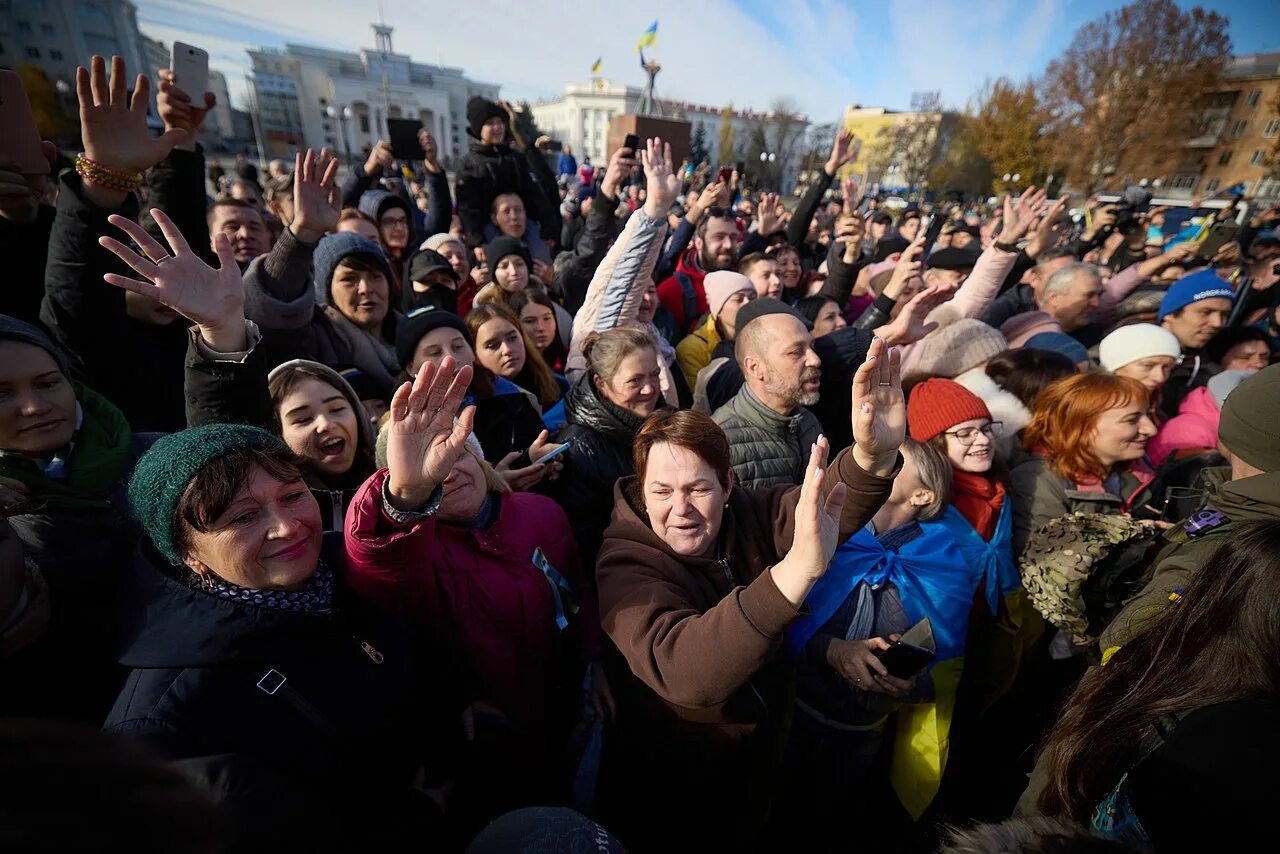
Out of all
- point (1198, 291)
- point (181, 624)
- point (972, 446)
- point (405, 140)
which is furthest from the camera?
point (405, 140)

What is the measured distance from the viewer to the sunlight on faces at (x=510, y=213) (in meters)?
5.91

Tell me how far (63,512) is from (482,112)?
6.27 m

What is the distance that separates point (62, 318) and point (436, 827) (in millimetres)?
2420

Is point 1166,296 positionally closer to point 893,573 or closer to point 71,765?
point 893,573

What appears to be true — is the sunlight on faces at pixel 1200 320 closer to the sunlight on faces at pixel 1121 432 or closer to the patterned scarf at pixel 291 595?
the sunlight on faces at pixel 1121 432

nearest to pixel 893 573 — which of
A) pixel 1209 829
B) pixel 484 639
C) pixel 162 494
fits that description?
pixel 1209 829

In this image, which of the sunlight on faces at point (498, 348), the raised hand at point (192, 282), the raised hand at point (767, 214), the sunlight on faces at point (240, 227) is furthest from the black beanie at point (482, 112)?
the raised hand at point (192, 282)

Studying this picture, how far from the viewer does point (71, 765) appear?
56 centimetres

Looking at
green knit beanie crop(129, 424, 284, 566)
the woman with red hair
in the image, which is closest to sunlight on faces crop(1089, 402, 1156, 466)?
the woman with red hair

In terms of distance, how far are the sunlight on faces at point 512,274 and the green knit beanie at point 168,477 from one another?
2.99 m

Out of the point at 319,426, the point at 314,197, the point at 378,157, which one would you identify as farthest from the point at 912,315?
the point at 378,157

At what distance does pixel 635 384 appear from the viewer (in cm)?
264

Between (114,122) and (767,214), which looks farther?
(767,214)

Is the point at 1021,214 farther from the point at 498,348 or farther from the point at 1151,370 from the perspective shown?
the point at 498,348
